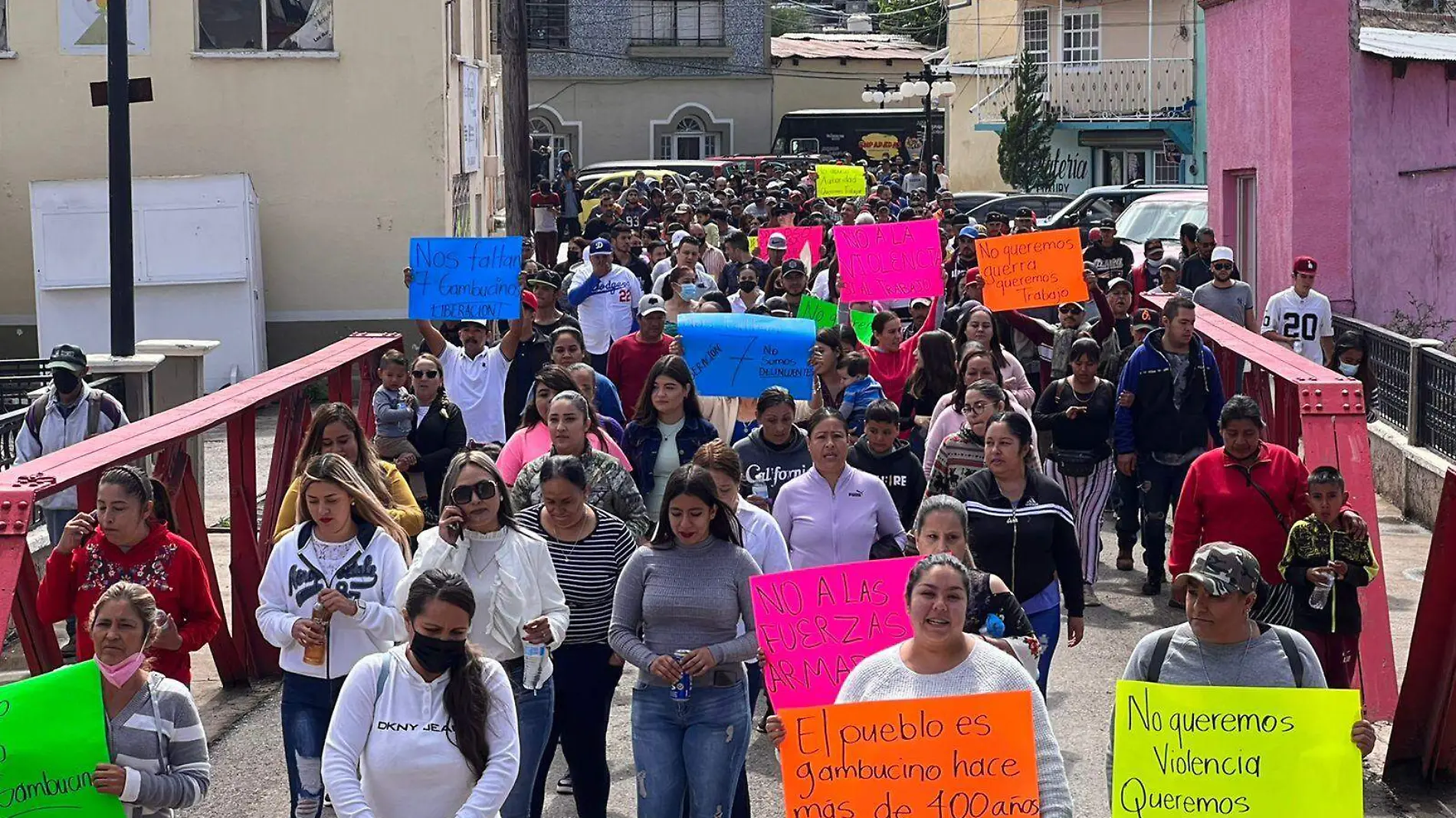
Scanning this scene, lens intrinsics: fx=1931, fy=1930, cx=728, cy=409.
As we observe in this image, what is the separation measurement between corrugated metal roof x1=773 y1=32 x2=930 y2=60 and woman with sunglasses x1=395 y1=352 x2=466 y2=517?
172 feet

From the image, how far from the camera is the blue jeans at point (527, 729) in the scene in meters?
6.50

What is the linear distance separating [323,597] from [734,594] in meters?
1.37

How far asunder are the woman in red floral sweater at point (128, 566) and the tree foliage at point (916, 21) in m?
63.1

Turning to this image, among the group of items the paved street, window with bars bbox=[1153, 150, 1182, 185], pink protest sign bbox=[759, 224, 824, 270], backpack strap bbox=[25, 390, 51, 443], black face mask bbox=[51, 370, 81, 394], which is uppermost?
window with bars bbox=[1153, 150, 1182, 185]

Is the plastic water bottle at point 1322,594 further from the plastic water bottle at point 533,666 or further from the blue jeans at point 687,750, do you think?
the plastic water bottle at point 533,666

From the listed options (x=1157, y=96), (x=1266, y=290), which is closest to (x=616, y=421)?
(x=1266, y=290)

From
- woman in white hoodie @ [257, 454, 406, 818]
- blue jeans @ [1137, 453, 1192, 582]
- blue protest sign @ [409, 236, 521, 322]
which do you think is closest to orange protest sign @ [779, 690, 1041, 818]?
woman in white hoodie @ [257, 454, 406, 818]

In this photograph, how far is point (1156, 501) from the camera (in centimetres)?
1131

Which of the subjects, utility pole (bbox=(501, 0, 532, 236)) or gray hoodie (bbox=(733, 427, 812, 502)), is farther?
utility pole (bbox=(501, 0, 532, 236))

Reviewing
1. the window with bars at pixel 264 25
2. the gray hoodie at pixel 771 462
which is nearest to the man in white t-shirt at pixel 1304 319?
the gray hoodie at pixel 771 462

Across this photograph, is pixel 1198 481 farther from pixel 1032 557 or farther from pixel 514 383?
pixel 514 383

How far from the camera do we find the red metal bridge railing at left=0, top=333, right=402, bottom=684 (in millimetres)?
6793

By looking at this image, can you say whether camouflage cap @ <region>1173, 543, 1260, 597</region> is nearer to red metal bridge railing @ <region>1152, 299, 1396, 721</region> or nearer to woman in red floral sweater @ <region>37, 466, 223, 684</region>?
red metal bridge railing @ <region>1152, 299, 1396, 721</region>

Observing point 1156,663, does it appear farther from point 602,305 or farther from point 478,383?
point 602,305
